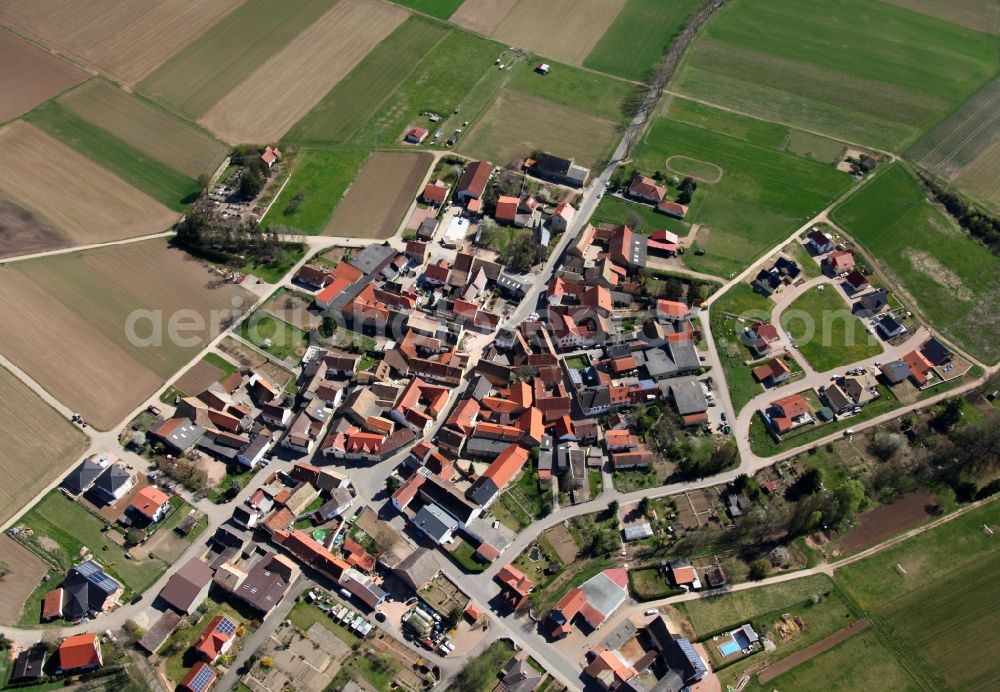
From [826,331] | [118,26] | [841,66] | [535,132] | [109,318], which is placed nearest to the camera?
[109,318]

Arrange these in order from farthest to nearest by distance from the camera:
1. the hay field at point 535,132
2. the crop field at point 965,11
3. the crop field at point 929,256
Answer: the crop field at point 965,11
the hay field at point 535,132
the crop field at point 929,256

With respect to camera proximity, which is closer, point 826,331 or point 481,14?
point 826,331

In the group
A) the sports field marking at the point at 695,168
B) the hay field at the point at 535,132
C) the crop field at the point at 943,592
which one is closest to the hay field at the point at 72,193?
the hay field at the point at 535,132

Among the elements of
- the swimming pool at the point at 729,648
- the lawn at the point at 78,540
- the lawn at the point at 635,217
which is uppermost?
the lawn at the point at 635,217

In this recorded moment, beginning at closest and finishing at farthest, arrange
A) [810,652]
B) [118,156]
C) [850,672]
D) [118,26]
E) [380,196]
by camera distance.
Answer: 1. [850,672]
2. [810,652]
3. [380,196]
4. [118,156]
5. [118,26]

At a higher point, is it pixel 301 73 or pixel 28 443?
pixel 301 73

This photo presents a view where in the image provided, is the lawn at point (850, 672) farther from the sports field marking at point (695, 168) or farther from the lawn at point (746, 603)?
the sports field marking at point (695, 168)

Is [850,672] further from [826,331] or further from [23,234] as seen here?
[23,234]

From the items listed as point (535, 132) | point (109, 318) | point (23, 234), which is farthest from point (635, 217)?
point (23, 234)

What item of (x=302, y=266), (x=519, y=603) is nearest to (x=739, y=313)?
(x=519, y=603)
